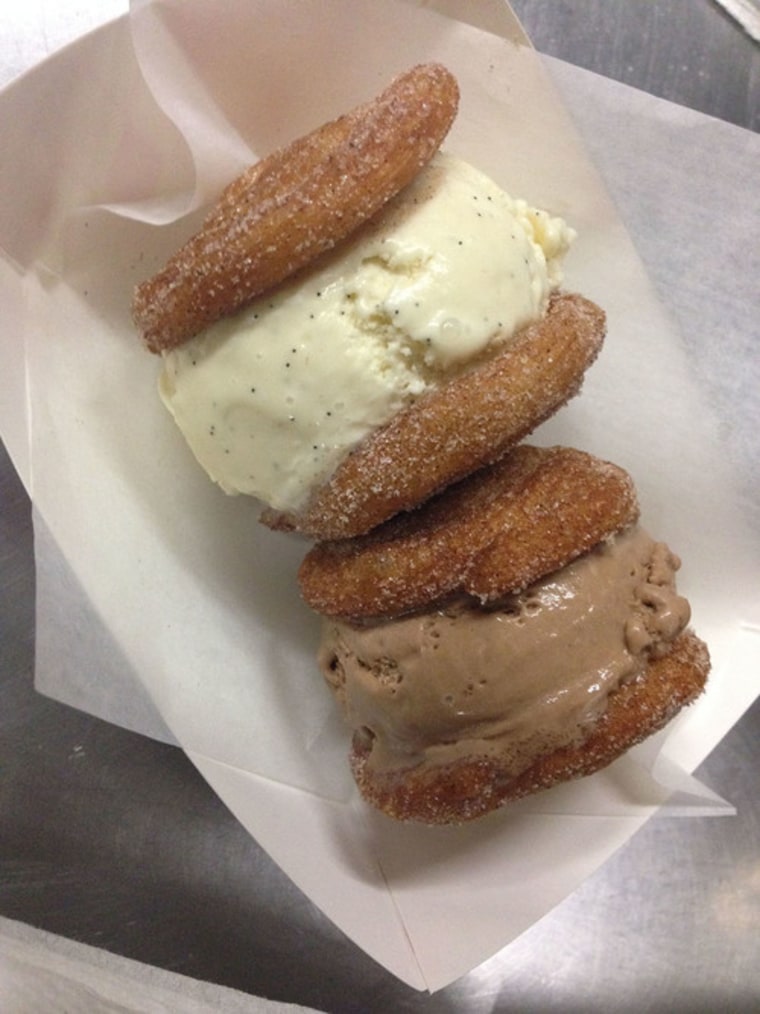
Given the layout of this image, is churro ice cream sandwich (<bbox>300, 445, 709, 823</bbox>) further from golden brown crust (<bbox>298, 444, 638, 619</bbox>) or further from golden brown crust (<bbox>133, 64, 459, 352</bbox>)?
golden brown crust (<bbox>133, 64, 459, 352</bbox>)

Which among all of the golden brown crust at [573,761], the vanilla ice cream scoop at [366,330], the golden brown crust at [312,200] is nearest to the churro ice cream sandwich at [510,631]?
the golden brown crust at [573,761]

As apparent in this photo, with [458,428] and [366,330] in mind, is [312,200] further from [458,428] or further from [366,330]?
[458,428]

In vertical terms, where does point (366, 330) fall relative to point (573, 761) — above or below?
above

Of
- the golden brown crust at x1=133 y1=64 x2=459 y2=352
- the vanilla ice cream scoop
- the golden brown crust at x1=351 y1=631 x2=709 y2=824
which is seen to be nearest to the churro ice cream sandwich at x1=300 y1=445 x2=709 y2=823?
the golden brown crust at x1=351 y1=631 x2=709 y2=824

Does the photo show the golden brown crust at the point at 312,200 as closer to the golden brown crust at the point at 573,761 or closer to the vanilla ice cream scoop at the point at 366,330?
the vanilla ice cream scoop at the point at 366,330

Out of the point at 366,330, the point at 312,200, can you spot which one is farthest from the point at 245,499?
the point at 312,200

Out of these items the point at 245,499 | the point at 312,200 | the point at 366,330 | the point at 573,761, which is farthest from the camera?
the point at 245,499

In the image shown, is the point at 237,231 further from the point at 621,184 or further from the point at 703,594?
the point at 703,594
